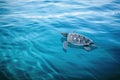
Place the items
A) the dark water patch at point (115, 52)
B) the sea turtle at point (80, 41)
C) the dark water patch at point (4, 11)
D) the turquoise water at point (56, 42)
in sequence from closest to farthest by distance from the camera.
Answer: the turquoise water at point (56, 42) → the dark water patch at point (115, 52) → the sea turtle at point (80, 41) → the dark water patch at point (4, 11)

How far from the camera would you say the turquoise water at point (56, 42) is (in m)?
4.84

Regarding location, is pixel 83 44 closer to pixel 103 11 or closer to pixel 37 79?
pixel 37 79

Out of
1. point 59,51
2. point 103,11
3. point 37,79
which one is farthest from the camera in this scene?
point 103,11

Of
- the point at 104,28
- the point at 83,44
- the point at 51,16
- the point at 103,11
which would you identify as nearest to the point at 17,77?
the point at 83,44

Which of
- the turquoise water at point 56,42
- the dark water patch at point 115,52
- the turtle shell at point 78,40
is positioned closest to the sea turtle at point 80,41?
the turtle shell at point 78,40

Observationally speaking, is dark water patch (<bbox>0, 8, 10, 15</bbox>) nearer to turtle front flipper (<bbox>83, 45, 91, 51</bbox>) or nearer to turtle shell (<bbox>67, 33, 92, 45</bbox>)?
turtle shell (<bbox>67, 33, 92, 45</bbox>)

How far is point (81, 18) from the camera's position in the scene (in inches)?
358

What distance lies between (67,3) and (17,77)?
825 cm

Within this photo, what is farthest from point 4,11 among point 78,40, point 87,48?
point 87,48

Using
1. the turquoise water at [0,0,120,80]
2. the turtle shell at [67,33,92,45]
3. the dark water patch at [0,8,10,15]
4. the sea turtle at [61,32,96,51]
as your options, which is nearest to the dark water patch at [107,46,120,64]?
the turquoise water at [0,0,120,80]

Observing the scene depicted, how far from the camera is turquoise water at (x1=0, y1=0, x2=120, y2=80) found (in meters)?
4.84

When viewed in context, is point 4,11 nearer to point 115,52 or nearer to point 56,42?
point 56,42

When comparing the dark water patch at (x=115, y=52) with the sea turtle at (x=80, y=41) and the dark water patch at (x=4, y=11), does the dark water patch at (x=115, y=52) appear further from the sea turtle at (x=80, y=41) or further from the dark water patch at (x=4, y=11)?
the dark water patch at (x=4, y=11)

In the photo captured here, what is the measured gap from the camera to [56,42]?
21.9ft
